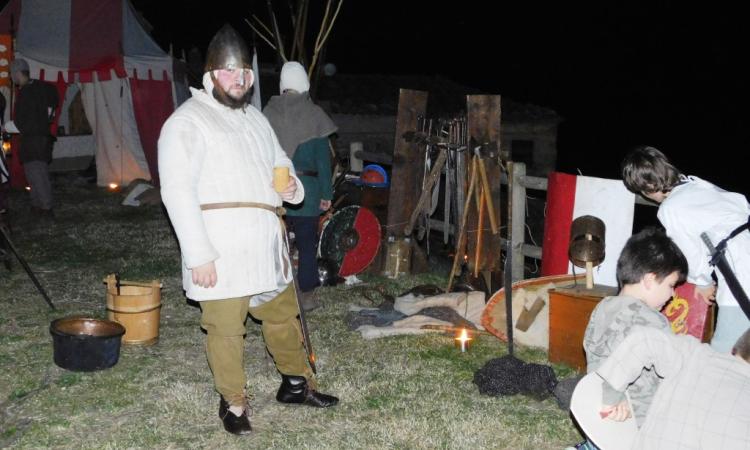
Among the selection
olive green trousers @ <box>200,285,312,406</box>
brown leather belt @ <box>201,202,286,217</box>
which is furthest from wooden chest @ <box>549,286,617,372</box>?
brown leather belt @ <box>201,202,286,217</box>

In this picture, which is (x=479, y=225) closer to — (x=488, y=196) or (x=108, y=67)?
(x=488, y=196)

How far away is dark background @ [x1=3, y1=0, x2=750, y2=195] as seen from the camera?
58.8m

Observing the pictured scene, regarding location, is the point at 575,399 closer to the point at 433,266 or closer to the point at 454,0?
the point at 433,266

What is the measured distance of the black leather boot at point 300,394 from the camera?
15.7ft

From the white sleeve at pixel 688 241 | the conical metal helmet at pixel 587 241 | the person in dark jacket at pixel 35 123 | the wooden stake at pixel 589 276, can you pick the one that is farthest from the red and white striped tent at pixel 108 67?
the white sleeve at pixel 688 241

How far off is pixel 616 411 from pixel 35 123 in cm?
940

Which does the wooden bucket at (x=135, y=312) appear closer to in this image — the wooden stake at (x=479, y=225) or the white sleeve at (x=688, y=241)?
the wooden stake at (x=479, y=225)

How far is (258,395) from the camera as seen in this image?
197 inches

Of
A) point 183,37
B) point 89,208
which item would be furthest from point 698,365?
point 183,37

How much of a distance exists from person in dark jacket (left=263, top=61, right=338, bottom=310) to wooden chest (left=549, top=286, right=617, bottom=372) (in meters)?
2.03

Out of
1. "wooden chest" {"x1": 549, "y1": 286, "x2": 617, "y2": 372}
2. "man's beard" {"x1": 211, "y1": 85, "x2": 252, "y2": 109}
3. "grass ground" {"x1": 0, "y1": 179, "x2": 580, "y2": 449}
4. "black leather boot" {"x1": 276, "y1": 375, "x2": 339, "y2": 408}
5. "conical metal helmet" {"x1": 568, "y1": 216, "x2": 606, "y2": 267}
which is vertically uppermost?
"man's beard" {"x1": 211, "y1": 85, "x2": 252, "y2": 109}

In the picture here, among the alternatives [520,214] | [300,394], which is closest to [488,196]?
[520,214]

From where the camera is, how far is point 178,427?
455 centimetres

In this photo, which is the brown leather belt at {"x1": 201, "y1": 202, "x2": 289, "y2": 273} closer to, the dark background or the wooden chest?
the wooden chest
